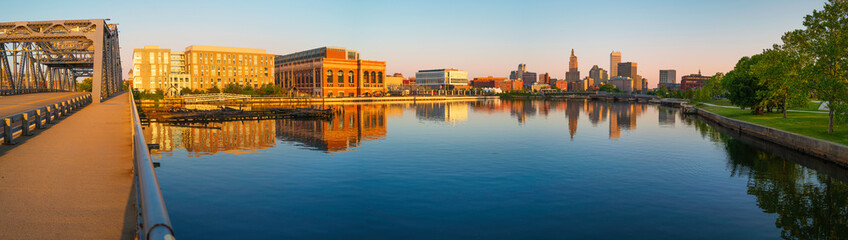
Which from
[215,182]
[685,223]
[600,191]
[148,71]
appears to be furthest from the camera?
[148,71]

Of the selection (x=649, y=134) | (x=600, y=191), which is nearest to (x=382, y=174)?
(x=600, y=191)

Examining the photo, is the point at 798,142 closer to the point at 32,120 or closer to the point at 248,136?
the point at 248,136

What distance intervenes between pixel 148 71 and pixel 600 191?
650 ft

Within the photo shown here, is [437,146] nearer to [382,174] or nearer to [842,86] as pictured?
[382,174]

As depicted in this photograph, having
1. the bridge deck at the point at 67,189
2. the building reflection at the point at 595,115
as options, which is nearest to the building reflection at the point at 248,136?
the building reflection at the point at 595,115

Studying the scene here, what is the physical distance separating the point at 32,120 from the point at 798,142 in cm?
5855

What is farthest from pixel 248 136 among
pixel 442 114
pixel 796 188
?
pixel 442 114

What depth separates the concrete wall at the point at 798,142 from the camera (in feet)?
123

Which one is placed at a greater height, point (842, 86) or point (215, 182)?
Result: point (842, 86)

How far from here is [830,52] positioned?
39719 mm

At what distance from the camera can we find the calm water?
21.5 m

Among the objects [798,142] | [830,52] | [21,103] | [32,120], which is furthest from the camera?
[798,142]

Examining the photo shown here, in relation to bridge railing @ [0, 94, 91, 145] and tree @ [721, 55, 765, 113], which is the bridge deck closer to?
bridge railing @ [0, 94, 91, 145]

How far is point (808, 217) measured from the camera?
77.9 feet
